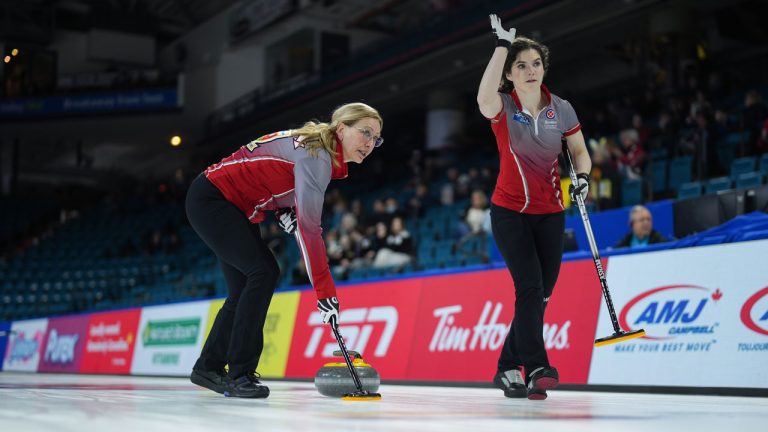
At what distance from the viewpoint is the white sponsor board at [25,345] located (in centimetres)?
1335

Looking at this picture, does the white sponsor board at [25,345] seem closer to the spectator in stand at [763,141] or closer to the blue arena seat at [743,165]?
the blue arena seat at [743,165]

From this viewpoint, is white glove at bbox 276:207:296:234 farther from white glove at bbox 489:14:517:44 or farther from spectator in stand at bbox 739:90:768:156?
spectator in stand at bbox 739:90:768:156

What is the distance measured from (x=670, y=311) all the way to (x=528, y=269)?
4.37ft

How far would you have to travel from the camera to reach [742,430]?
267 centimetres

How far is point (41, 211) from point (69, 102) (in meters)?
4.17

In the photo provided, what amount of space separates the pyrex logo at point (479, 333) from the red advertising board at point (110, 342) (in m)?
5.57

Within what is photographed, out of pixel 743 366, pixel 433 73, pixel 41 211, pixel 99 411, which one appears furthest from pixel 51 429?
pixel 41 211

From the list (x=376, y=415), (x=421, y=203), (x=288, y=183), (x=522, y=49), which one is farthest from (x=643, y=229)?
(x=421, y=203)

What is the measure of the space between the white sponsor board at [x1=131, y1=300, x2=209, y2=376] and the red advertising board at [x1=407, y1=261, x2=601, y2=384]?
3.44m

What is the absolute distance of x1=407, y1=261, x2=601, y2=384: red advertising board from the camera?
6012 millimetres

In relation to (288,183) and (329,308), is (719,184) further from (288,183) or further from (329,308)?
(329,308)

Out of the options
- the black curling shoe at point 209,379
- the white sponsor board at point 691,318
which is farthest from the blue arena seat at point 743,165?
the black curling shoe at point 209,379

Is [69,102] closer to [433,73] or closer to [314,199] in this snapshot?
[433,73]

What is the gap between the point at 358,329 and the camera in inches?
313
